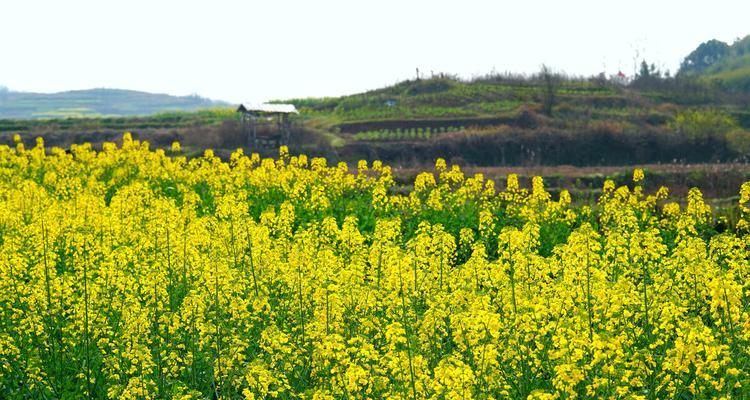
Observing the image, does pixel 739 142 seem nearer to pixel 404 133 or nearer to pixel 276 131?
pixel 404 133

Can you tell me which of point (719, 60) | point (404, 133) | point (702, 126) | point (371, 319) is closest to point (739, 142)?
point (702, 126)

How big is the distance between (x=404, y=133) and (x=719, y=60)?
3973 inches

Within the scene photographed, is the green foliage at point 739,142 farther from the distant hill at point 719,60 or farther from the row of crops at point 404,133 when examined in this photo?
the distant hill at point 719,60

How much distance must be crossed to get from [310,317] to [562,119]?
46.4 metres

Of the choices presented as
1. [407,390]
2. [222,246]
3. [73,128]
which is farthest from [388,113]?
[407,390]

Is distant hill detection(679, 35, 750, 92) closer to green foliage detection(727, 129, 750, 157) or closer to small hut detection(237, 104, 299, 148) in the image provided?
green foliage detection(727, 129, 750, 157)

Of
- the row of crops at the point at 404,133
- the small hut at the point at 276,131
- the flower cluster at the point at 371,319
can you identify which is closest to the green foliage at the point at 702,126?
the row of crops at the point at 404,133

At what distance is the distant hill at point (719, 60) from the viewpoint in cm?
10654

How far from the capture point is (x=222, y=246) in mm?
10836

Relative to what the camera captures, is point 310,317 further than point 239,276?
No

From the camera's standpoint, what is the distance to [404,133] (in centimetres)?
5003

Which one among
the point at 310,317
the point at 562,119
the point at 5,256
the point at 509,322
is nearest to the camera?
the point at 509,322

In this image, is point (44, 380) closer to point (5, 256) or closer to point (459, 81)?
point (5, 256)

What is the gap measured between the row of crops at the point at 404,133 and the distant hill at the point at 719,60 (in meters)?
58.9
